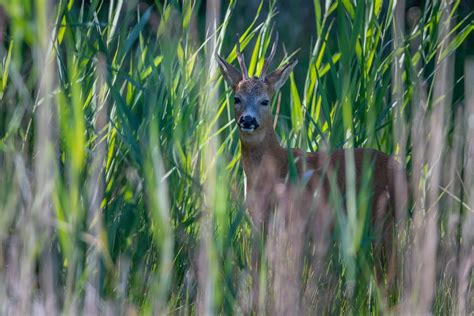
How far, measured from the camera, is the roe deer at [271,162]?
17.0 ft

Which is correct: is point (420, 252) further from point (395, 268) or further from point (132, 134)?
point (132, 134)

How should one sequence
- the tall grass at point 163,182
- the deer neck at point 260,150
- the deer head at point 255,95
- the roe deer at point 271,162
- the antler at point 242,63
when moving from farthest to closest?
1. the deer neck at point 260,150
2. the deer head at point 255,95
3. the antler at point 242,63
4. the roe deer at point 271,162
5. the tall grass at point 163,182

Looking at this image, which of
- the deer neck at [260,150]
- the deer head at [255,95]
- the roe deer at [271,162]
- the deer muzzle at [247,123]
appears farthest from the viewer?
the deer neck at [260,150]

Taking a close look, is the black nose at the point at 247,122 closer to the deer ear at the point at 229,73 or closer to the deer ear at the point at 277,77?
the deer ear at the point at 229,73

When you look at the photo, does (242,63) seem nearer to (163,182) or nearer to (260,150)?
(260,150)

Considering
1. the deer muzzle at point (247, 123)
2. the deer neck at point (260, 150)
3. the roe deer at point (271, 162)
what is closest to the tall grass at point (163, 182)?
the roe deer at point (271, 162)

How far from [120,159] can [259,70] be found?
1.66 metres

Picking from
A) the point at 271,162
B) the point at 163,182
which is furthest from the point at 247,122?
the point at 163,182

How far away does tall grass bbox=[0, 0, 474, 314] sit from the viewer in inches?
144

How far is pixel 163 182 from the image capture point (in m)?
3.72

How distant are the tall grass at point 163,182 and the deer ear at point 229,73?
14cm

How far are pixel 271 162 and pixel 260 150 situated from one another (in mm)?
174

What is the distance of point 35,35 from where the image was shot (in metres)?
3.79

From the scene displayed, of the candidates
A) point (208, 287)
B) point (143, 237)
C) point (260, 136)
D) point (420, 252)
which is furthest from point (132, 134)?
point (260, 136)
